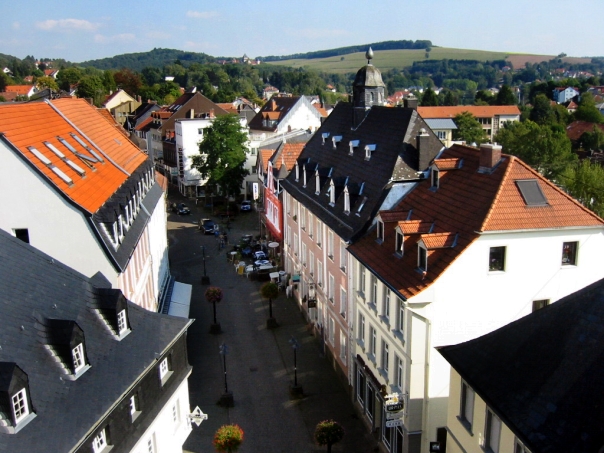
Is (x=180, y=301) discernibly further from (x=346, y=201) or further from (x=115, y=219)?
(x=115, y=219)

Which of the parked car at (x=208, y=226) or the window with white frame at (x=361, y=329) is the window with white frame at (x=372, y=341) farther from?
the parked car at (x=208, y=226)

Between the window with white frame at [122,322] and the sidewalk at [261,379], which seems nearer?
the window with white frame at [122,322]

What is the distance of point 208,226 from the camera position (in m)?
67.6

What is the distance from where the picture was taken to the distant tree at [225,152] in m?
72.8

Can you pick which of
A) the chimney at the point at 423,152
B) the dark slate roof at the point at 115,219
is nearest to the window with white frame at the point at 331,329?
the chimney at the point at 423,152

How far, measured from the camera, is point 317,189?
3872cm

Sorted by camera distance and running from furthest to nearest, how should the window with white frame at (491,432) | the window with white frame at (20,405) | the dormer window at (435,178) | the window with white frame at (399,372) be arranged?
the dormer window at (435,178) < the window with white frame at (399,372) < the window with white frame at (491,432) < the window with white frame at (20,405)

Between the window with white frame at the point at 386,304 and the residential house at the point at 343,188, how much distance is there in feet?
14.8

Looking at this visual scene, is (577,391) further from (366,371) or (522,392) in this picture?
(366,371)

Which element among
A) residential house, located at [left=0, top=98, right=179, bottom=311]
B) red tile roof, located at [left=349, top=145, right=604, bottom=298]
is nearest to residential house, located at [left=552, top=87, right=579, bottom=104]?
red tile roof, located at [left=349, top=145, right=604, bottom=298]

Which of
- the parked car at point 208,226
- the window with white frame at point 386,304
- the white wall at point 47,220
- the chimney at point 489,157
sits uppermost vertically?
the chimney at point 489,157

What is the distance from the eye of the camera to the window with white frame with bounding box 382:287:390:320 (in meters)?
25.3

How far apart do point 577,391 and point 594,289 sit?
2608 mm

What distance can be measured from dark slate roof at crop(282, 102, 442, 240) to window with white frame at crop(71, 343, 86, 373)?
1545 cm
